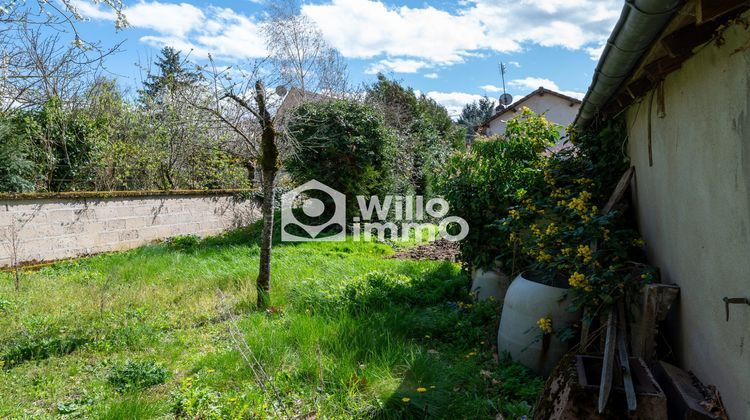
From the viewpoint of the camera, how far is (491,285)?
207 inches

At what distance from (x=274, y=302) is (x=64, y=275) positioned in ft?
12.7

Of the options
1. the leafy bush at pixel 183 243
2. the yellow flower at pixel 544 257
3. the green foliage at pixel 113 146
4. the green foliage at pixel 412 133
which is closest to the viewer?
the yellow flower at pixel 544 257

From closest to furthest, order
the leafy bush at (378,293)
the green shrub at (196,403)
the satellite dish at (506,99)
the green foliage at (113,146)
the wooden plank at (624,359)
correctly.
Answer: the wooden plank at (624,359)
the green shrub at (196,403)
the leafy bush at (378,293)
the green foliage at (113,146)
the satellite dish at (506,99)

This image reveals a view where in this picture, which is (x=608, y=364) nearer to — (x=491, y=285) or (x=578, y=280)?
(x=578, y=280)

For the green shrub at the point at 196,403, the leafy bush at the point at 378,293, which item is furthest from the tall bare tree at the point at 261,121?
the green shrub at the point at 196,403

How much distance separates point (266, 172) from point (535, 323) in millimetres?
3735

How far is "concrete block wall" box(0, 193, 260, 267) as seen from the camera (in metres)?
7.38

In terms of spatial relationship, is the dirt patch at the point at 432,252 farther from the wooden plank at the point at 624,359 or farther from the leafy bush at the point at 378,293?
the wooden plank at the point at 624,359

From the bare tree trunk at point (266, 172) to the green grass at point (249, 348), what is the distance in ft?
0.66

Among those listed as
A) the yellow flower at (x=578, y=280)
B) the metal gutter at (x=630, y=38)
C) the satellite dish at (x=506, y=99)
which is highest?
the satellite dish at (x=506, y=99)

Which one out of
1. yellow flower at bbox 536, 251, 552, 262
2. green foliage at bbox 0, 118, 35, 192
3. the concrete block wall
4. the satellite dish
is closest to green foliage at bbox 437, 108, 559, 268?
yellow flower at bbox 536, 251, 552, 262

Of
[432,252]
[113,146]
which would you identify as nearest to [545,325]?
[432,252]

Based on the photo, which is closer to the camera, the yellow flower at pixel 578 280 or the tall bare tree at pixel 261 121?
the yellow flower at pixel 578 280

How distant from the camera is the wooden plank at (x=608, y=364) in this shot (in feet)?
7.73
